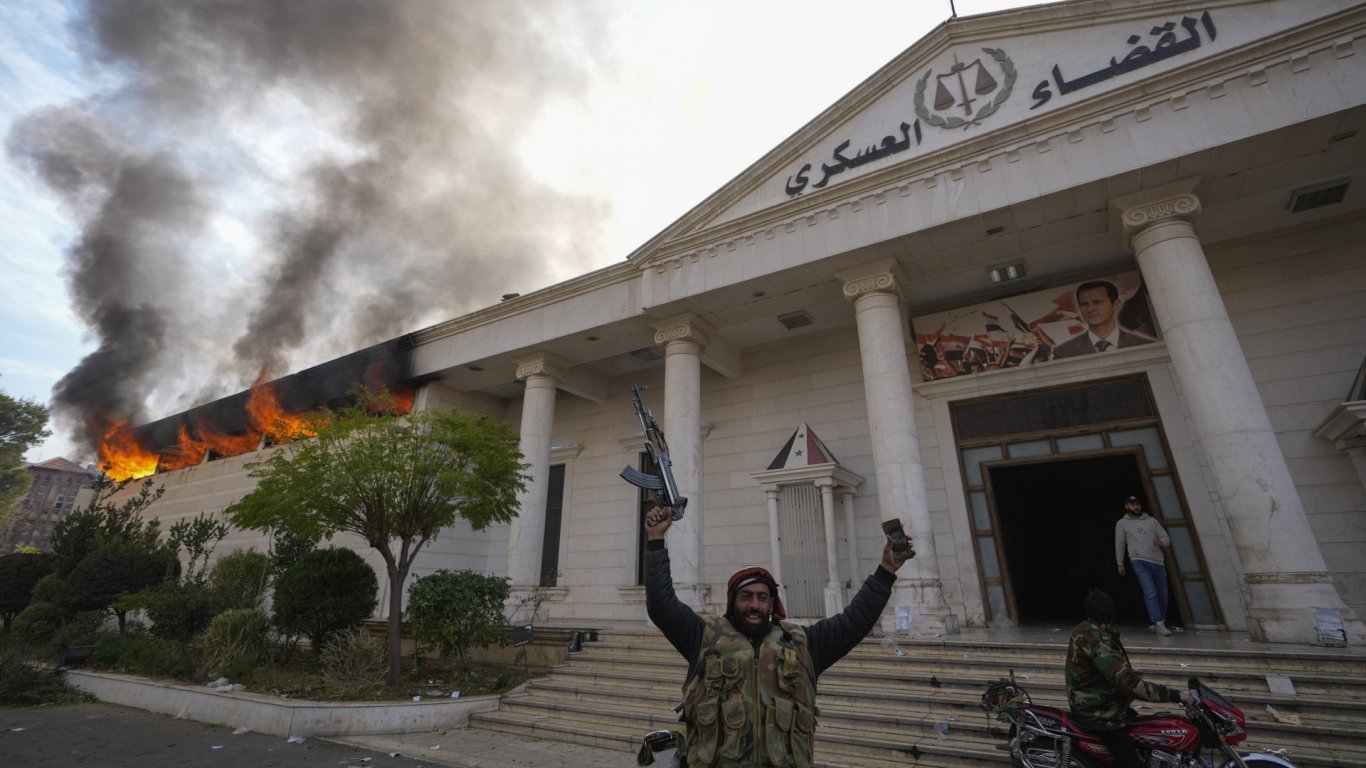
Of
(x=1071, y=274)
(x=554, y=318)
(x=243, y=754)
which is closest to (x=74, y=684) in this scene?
(x=243, y=754)

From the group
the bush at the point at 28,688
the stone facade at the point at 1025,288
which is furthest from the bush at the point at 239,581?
the stone facade at the point at 1025,288

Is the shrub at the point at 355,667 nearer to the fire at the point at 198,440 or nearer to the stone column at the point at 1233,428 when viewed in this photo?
the fire at the point at 198,440

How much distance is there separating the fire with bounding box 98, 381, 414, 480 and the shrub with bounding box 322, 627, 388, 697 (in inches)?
316

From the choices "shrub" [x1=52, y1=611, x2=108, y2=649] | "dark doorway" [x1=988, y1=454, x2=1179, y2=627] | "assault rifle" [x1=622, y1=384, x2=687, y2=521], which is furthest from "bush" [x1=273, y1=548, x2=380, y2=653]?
"dark doorway" [x1=988, y1=454, x2=1179, y2=627]

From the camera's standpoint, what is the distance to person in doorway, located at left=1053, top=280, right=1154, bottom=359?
1098cm

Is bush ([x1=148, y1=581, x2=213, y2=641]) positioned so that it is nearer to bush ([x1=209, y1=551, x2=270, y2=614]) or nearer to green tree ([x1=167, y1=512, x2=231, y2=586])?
bush ([x1=209, y1=551, x2=270, y2=614])

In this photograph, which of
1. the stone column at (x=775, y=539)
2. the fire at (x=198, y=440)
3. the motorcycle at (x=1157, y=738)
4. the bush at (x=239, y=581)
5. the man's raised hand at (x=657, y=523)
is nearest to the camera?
the man's raised hand at (x=657, y=523)

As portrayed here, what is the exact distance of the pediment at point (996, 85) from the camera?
863cm

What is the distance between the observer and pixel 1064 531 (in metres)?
15.3

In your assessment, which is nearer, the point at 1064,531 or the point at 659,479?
the point at 659,479

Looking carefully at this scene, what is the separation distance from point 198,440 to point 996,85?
29316 millimetres

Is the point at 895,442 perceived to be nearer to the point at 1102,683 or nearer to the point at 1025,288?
the point at 1025,288

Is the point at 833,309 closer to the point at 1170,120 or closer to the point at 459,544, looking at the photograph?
the point at 1170,120

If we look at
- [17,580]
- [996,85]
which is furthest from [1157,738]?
[17,580]
